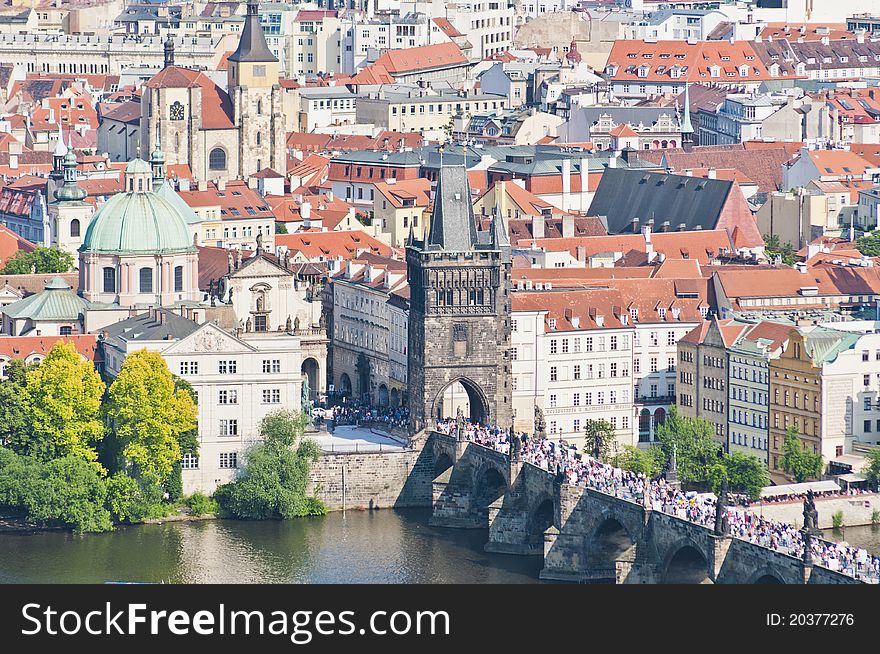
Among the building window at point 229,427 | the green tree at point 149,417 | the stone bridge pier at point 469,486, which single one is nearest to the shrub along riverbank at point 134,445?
the green tree at point 149,417

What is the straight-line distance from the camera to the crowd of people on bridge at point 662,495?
3548 inches

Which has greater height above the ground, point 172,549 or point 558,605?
point 558,605

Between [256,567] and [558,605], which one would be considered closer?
[558,605]

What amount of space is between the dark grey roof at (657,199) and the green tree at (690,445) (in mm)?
41487

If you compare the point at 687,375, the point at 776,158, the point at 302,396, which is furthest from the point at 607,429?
the point at 776,158

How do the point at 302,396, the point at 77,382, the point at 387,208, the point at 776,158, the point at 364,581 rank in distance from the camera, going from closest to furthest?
the point at 364,581 → the point at 77,382 → the point at 302,396 → the point at 387,208 → the point at 776,158

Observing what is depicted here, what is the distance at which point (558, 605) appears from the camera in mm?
55500

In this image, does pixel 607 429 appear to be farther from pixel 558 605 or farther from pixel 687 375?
pixel 558 605

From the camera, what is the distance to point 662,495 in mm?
104000

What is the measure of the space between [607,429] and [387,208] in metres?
54.9

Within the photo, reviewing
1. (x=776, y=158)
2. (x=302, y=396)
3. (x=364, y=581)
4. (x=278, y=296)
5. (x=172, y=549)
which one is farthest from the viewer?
(x=776, y=158)

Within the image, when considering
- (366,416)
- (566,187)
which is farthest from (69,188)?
(366,416)

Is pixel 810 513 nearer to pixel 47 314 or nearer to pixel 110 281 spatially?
pixel 47 314

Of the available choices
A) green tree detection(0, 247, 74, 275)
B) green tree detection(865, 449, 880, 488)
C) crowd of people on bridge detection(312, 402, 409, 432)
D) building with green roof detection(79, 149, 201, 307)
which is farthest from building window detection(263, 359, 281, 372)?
green tree detection(0, 247, 74, 275)
